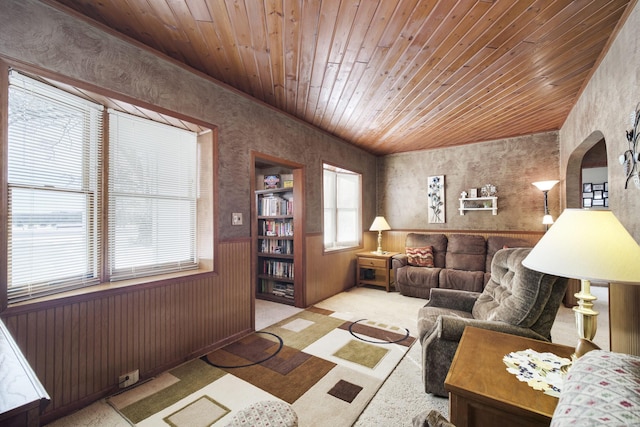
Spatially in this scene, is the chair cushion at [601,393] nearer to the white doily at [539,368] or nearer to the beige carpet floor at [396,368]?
the white doily at [539,368]

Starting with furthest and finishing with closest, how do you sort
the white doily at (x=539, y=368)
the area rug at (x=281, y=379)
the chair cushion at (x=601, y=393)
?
the area rug at (x=281, y=379)
the white doily at (x=539, y=368)
the chair cushion at (x=601, y=393)

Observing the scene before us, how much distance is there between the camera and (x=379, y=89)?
9.50 ft

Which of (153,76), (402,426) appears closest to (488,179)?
(402,426)

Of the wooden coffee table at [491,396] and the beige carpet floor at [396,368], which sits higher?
the wooden coffee table at [491,396]

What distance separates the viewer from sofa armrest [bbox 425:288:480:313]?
2537 millimetres

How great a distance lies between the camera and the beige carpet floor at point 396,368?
1.77 meters

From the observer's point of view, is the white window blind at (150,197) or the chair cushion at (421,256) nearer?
the white window blind at (150,197)

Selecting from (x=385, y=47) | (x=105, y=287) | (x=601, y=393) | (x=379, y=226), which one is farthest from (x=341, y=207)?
(x=601, y=393)

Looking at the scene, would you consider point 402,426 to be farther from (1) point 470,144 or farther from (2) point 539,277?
(1) point 470,144

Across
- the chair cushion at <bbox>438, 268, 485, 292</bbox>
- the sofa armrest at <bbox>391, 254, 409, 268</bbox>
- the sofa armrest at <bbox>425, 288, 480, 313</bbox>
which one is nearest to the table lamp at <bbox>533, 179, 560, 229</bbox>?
the chair cushion at <bbox>438, 268, 485, 292</bbox>

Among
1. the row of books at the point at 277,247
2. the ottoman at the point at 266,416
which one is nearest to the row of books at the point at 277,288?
the row of books at the point at 277,247

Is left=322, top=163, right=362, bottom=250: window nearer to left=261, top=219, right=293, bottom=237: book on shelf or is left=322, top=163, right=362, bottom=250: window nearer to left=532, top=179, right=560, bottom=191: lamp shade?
left=261, top=219, right=293, bottom=237: book on shelf

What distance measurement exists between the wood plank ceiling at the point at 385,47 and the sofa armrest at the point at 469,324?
1993 mm

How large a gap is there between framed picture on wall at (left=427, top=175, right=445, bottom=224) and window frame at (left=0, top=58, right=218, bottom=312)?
→ 409cm
